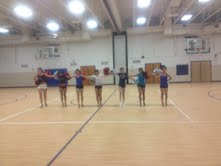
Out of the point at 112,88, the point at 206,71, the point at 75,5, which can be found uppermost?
the point at 75,5

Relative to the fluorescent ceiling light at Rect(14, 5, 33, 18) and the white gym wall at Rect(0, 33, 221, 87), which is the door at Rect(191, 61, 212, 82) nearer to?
the white gym wall at Rect(0, 33, 221, 87)

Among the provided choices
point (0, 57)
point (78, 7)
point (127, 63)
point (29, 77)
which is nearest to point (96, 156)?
point (78, 7)

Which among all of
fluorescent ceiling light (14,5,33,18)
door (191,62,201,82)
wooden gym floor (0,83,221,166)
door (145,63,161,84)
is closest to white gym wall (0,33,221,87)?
door (145,63,161,84)

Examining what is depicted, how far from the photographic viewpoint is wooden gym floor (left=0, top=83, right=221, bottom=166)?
486 centimetres

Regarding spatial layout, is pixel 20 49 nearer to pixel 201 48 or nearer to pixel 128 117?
pixel 201 48

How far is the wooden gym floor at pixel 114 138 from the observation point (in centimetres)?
486

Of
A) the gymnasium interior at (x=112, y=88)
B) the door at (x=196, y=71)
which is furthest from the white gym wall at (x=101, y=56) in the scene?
the door at (x=196, y=71)

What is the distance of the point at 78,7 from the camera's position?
1485cm

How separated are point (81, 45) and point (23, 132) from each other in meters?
20.2

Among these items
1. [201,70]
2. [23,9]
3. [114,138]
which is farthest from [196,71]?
[114,138]

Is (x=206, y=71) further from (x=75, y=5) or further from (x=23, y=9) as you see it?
(x=23, y=9)

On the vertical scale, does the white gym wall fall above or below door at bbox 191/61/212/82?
above

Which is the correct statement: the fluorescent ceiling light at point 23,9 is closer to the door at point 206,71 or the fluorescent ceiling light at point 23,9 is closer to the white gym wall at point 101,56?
the white gym wall at point 101,56

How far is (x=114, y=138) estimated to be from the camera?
249 inches
